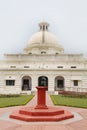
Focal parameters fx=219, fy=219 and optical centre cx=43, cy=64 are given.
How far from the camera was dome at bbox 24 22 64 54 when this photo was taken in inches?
2095

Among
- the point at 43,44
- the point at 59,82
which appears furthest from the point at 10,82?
the point at 43,44

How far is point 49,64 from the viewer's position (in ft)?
157

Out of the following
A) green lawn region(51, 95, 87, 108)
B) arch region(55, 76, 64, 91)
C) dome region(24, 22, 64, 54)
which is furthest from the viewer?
dome region(24, 22, 64, 54)

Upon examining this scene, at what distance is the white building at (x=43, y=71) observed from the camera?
44688 millimetres

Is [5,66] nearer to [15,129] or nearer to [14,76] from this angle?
[14,76]

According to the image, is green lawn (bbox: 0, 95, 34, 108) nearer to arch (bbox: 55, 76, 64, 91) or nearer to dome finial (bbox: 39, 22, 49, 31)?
arch (bbox: 55, 76, 64, 91)

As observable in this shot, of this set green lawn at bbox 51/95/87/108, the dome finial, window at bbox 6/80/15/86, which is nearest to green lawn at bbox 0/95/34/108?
green lawn at bbox 51/95/87/108

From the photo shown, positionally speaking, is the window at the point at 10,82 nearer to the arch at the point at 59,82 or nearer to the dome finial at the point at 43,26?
the arch at the point at 59,82

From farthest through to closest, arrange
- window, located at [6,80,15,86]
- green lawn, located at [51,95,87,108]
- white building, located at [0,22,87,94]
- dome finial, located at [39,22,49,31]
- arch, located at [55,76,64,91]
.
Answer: dome finial, located at [39,22,49,31] < arch, located at [55,76,64,91] < window, located at [6,80,15,86] < white building, located at [0,22,87,94] < green lawn, located at [51,95,87,108]

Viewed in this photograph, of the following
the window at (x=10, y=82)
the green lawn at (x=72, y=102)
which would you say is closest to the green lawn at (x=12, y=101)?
the green lawn at (x=72, y=102)

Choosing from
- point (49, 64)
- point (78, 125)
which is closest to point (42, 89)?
point (78, 125)

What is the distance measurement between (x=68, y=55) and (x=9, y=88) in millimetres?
15420

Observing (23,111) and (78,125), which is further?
(23,111)

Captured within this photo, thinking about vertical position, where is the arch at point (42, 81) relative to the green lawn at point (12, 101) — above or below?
above
